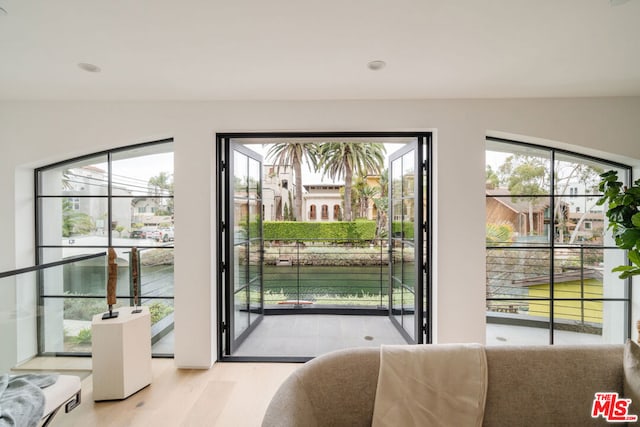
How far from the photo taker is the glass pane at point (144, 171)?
2846 millimetres

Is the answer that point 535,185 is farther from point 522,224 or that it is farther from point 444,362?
point 444,362

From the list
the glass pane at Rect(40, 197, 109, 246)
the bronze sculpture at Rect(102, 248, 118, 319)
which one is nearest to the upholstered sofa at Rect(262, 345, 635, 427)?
the bronze sculpture at Rect(102, 248, 118, 319)

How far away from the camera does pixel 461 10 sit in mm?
1451

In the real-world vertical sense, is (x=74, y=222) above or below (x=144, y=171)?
below

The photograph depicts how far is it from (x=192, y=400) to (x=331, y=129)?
7.94 feet

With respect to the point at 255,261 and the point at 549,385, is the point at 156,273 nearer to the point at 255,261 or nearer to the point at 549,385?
the point at 255,261

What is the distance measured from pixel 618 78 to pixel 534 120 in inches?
21.6

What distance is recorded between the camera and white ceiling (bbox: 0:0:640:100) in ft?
4.77

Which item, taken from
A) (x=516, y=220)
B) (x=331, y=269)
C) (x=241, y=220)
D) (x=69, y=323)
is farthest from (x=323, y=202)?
(x=69, y=323)

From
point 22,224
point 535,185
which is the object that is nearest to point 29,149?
point 22,224

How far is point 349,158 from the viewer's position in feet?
29.7

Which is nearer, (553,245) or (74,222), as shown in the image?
(553,245)

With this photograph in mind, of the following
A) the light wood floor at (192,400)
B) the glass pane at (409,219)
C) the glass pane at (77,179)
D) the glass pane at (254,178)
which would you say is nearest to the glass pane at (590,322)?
the glass pane at (409,219)

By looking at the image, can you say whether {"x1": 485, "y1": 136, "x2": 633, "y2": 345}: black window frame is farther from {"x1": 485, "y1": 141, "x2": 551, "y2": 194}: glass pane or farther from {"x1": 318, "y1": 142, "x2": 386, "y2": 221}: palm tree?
{"x1": 318, "y1": 142, "x2": 386, "y2": 221}: palm tree
